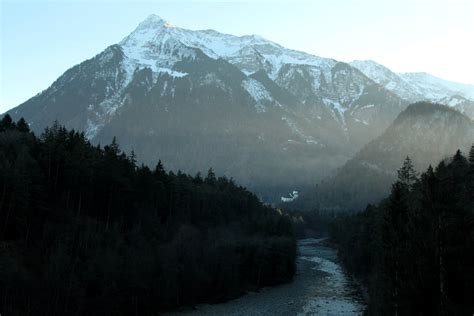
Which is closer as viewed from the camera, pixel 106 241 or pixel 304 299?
pixel 106 241

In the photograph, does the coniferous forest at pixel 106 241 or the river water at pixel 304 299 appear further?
the river water at pixel 304 299

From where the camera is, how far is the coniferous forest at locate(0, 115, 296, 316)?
194ft

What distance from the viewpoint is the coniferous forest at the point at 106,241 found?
59031 millimetres

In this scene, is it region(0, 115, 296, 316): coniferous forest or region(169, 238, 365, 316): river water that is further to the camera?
region(169, 238, 365, 316): river water

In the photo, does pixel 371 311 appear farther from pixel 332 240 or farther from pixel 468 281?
pixel 332 240

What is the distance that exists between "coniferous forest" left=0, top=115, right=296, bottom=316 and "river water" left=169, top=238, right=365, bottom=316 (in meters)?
3.48

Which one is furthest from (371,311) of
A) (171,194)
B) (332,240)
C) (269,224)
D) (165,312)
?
(332,240)

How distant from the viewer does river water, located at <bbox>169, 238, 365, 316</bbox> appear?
7194cm

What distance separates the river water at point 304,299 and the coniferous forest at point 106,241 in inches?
137

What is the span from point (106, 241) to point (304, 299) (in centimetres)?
3429

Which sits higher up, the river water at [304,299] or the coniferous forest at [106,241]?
the coniferous forest at [106,241]

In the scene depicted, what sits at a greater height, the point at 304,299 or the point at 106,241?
the point at 106,241

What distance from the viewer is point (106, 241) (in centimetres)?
7281

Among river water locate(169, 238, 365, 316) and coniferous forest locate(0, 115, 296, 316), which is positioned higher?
coniferous forest locate(0, 115, 296, 316)
